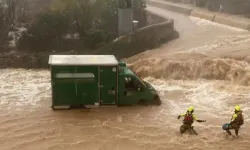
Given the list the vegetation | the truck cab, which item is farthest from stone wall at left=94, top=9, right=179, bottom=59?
the truck cab

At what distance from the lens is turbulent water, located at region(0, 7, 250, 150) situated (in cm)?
1410

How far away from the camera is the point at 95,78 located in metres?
16.5

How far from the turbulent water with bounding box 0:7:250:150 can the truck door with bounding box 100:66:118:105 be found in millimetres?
457

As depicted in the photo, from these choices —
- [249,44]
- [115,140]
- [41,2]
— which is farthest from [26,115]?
[41,2]

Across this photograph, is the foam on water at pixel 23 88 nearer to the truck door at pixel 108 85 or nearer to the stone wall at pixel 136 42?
the truck door at pixel 108 85

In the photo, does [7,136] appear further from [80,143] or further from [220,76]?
[220,76]

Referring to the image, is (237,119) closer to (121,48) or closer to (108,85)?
(108,85)

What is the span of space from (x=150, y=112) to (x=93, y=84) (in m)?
3.01

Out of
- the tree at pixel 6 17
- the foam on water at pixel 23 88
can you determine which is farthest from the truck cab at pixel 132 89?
the tree at pixel 6 17

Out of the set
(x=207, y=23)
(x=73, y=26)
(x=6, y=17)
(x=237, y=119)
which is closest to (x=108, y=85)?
(x=237, y=119)

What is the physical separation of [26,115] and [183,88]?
8.87 m

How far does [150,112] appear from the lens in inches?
672

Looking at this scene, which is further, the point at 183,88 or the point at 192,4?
the point at 192,4

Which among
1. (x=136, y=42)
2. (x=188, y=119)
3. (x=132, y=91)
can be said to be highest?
(x=136, y=42)
